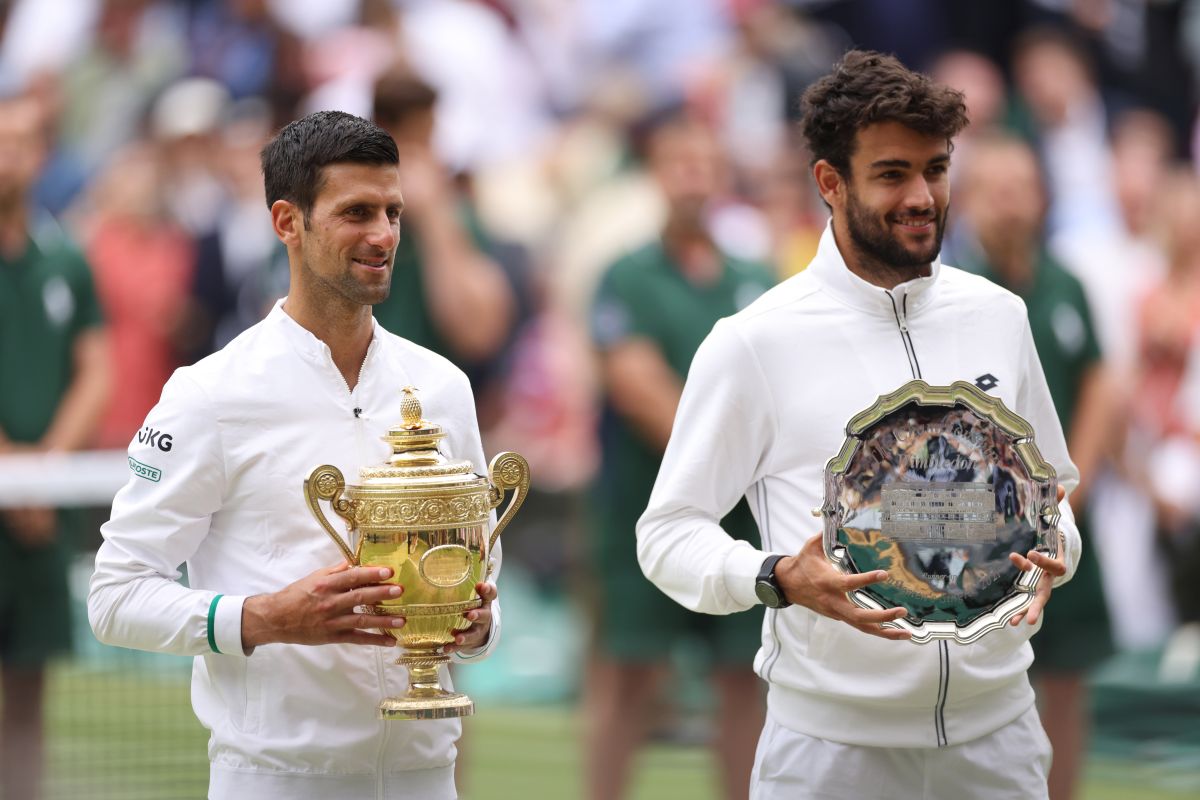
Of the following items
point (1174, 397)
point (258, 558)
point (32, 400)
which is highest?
point (1174, 397)

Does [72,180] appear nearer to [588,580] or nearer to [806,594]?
[588,580]

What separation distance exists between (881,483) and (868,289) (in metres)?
0.45

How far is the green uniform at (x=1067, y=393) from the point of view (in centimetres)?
559

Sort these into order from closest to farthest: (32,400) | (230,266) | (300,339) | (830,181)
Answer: (300,339) < (830,181) < (32,400) < (230,266)

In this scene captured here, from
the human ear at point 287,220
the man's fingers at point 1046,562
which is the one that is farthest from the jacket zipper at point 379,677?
the man's fingers at point 1046,562

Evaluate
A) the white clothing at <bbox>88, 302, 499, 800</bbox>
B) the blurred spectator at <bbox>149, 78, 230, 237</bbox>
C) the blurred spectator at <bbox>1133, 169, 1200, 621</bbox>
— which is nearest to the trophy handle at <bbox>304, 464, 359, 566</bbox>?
the white clothing at <bbox>88, 302, 499, 800</bbox>

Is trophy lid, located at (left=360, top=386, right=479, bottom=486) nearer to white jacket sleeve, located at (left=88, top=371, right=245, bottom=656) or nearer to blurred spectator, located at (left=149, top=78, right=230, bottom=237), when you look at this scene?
white jacket sleeve, located at (left=88, top=371, right=245, bottom=656)

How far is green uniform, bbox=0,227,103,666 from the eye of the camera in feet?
19.9

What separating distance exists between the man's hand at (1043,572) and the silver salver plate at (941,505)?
14mm

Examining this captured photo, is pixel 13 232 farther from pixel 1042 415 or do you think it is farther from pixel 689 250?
pixel 1042 415

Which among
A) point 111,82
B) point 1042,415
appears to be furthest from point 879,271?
point 111,82

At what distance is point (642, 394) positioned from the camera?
6.10 metres

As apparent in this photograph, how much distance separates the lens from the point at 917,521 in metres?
3.16

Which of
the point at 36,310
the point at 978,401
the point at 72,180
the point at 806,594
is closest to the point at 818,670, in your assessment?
the point at 806,594
